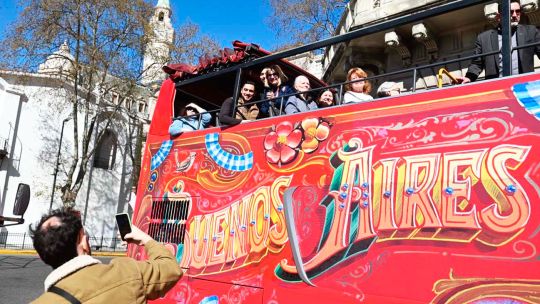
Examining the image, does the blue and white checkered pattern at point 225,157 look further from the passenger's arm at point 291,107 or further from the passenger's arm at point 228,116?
the passenger's arm at point 291,107

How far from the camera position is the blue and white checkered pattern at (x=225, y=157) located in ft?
14.8

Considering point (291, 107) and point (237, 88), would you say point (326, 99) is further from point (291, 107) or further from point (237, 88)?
point (237, 88)

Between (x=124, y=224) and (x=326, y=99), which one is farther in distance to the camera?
(x=326, y=99)

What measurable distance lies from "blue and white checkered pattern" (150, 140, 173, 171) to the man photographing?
3.36 m

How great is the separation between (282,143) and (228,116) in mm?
900

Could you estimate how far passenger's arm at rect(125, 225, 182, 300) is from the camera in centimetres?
217

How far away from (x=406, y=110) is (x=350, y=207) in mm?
882

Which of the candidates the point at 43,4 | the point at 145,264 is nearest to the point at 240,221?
the point at 145,264

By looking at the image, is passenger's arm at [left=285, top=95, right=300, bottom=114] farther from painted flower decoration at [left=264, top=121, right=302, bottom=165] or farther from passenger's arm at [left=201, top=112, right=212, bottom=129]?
passenger's arm at [left=201, top=112, right=212, bottom=129]

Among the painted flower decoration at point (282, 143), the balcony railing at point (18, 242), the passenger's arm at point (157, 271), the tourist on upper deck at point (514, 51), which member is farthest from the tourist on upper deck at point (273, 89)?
the balcony railing at point (18, 242)

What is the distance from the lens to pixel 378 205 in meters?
3.38

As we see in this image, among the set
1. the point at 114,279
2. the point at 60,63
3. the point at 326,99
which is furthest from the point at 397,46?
the point at 60,63

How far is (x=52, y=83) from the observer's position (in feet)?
81.0

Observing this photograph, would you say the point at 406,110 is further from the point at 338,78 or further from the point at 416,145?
the point at 338,78
